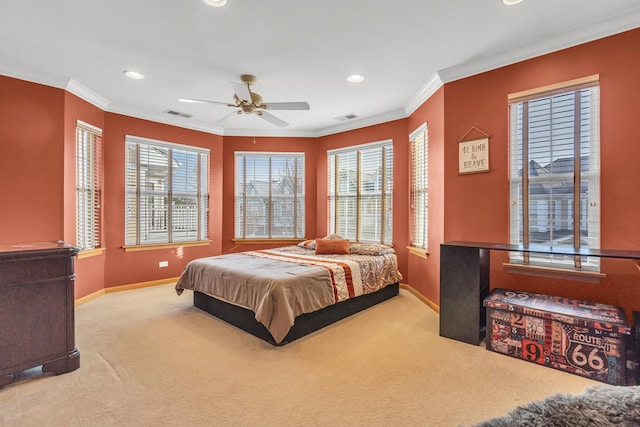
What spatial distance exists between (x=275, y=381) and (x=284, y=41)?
9.71ft

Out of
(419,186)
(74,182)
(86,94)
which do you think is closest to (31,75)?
(86,94)

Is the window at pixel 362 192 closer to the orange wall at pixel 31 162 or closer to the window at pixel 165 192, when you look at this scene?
the window at pixel 165 192

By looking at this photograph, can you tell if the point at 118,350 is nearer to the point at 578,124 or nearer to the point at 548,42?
the point at 578,124

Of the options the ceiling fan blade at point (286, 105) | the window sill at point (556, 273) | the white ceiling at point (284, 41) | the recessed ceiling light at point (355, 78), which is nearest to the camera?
the white ceiling at point (284, 41)

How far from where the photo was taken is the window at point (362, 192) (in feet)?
16.8

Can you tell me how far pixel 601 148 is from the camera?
260cm

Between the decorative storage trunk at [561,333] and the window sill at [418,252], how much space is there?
1316 mm

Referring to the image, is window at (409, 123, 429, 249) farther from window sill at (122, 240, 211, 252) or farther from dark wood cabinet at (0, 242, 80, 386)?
dark wood cabinet at (0, 242, 80, 386)

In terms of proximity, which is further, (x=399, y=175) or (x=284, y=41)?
(x=399, y=175)

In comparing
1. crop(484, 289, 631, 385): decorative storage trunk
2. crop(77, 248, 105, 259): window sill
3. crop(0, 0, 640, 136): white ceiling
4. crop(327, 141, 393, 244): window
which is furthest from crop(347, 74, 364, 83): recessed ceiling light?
crop(77, 248, 105, 259): window sill

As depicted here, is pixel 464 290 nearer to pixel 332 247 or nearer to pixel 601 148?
pixel 601 148

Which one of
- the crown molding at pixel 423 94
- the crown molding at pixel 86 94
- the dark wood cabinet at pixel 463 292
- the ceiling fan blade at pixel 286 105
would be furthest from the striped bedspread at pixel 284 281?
the crown molding at pixel 86 94

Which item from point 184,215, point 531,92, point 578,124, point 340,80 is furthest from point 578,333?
point 184,215

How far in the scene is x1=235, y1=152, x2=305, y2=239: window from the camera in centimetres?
601
